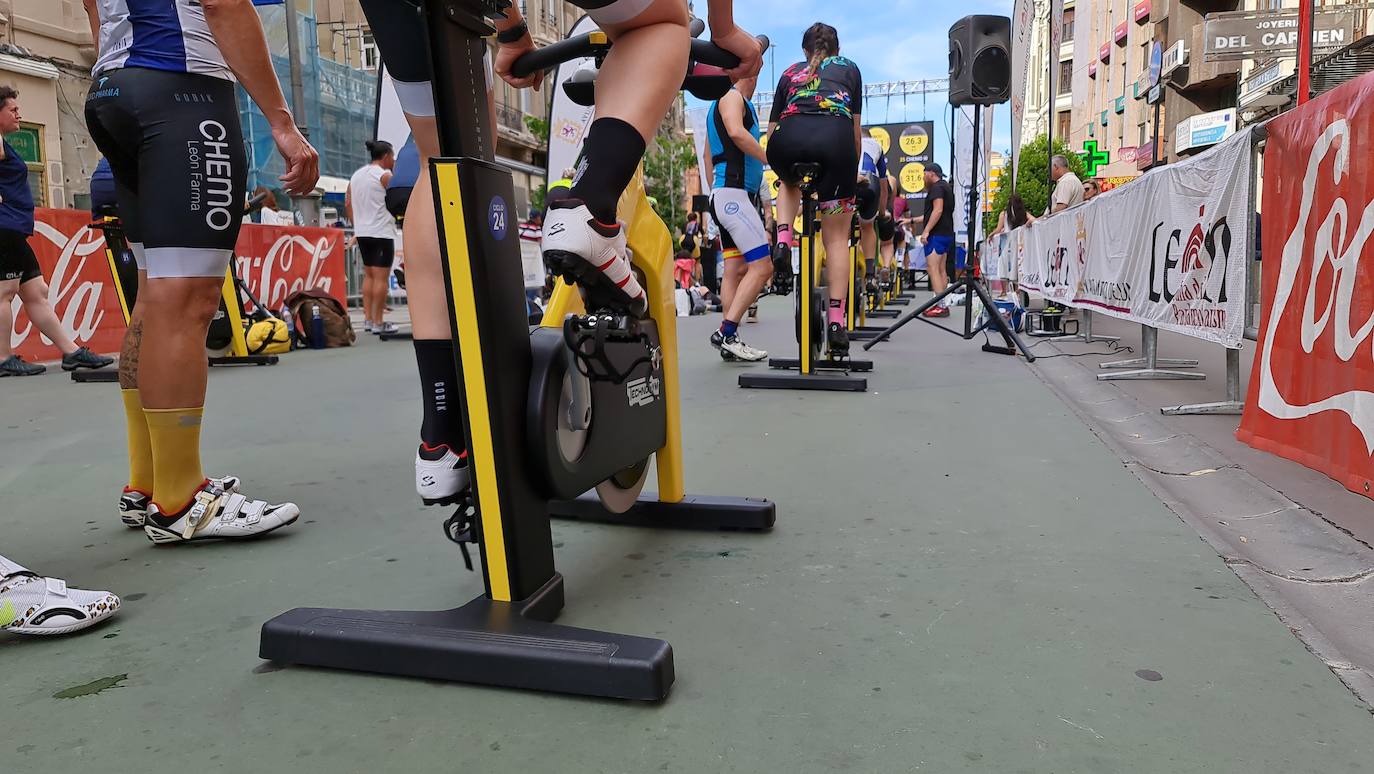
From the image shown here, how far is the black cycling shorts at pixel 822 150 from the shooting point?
15.3 feet

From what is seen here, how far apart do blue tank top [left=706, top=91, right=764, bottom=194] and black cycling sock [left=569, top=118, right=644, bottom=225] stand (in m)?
4.12

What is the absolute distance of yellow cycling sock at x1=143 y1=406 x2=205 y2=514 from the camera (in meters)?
2.15

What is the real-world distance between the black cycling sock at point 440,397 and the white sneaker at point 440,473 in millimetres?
15

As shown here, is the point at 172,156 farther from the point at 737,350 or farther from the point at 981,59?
the point at 981,59

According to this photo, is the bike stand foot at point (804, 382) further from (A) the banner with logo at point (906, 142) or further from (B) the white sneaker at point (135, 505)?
(A) the banner with logo at point (906, 142)

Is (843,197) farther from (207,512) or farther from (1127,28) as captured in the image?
(1127,28)

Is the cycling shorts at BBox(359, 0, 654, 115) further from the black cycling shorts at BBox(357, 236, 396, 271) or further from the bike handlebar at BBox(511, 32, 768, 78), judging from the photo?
the black cycling shorts at BBox(357, 236, 396, 271)

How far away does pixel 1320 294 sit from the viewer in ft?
9.38

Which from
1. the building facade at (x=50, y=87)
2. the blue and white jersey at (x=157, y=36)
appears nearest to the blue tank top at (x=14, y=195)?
the blue and white jersey at (x=157, y=36)

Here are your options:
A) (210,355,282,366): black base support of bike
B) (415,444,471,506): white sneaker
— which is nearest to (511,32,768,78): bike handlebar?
(415,444,471,506): white sneaker

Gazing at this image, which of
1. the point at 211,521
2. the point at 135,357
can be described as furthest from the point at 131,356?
the point at 211,521

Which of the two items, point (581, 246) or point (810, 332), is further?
point (810, 332)

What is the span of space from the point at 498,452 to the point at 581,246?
39 cm

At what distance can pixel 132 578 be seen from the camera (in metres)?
1.96
